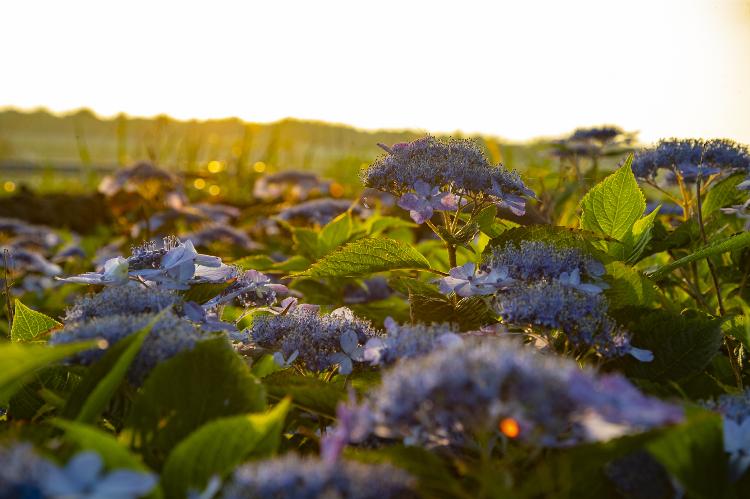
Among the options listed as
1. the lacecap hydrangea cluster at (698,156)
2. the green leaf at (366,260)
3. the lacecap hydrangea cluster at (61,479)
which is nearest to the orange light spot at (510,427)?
the lacecap hydrangea cluster at (61,479)

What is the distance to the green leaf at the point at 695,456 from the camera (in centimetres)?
113

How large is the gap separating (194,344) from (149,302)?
0.75 feet

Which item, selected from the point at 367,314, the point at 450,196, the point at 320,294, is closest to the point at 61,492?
the point at 450,196

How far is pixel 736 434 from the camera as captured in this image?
1.26 m

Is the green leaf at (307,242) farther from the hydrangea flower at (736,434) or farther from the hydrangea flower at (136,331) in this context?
the hydrangea flower at (736,434)

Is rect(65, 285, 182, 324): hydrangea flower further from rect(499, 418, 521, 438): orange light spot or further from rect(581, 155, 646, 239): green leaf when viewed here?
rect(581, 155, 646, 239): green leaf

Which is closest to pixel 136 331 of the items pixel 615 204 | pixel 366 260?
pixel 366 260

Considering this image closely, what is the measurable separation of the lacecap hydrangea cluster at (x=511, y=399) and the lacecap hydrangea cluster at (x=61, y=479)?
28 cm

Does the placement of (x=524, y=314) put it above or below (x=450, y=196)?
below

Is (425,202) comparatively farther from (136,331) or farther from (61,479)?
(61,479)

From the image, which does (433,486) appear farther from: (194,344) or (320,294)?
(320,294)

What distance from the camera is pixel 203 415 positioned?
1.32 meters

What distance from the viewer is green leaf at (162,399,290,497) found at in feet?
3.61

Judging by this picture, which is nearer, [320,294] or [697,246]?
[697,246]
